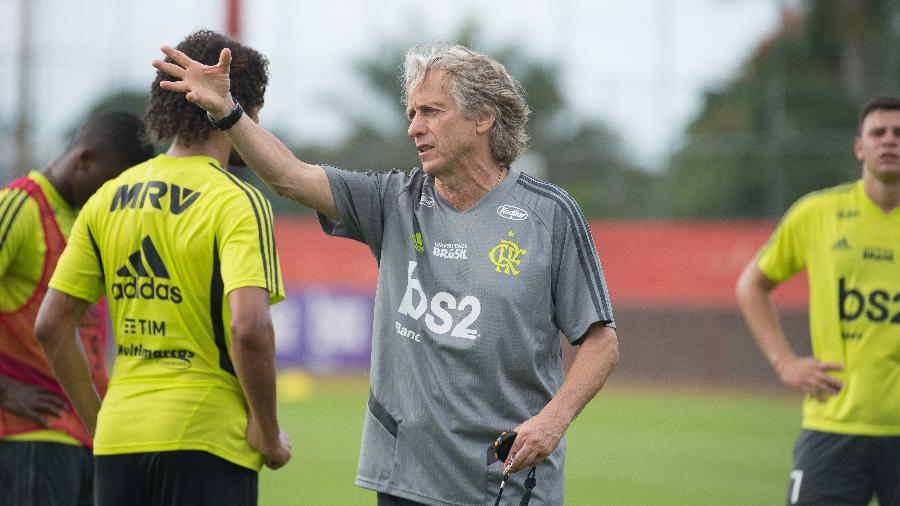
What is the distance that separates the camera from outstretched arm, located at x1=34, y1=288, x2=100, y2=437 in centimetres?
454

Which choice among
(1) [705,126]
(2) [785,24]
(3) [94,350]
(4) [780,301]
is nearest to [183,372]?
(3) [94,350]

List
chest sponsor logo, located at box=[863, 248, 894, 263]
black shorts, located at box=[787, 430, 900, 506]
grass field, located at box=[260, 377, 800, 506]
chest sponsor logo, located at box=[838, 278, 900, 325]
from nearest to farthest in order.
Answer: black shorts, located at box=[787, 430, 900, 506]
chest sponsor logo, located at box=[838, 278, 900, 325]
chest sponsor logo, located at box=[863, 248, 894, 263]
grass field, located at box=[260, 377, 800, 506]

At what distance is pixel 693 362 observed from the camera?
78.5ft

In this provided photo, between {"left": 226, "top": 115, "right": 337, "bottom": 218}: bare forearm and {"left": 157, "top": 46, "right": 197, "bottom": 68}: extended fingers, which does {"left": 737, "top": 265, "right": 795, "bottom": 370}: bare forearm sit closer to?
{"left": 226, "top": 115, "right": 337, "bottom": 218}: bare forearm

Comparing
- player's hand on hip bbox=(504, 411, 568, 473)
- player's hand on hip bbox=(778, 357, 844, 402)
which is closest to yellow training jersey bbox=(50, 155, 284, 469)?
player's hand on hip bbox=(504, 411, 568, 473)

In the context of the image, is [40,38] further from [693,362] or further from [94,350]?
[94,350]

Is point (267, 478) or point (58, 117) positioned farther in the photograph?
point (58, 117)

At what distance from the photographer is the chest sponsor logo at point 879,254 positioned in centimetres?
618

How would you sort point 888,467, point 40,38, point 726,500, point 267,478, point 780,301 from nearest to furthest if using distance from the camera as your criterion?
point 888,467
point 726,500
point 267,478
point 780,301
point 40,38

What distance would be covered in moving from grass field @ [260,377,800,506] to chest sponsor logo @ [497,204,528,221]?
629 centimetres

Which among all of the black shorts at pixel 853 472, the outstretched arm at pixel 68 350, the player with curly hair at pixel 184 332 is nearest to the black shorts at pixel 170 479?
the player with curly hair at pixel 184 332

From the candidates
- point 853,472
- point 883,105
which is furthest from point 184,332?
point 883,105

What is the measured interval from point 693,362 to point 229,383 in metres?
20.3

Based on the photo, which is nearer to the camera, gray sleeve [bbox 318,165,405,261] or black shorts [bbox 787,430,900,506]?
gray sleeve [bbox 318,165,405,261]
